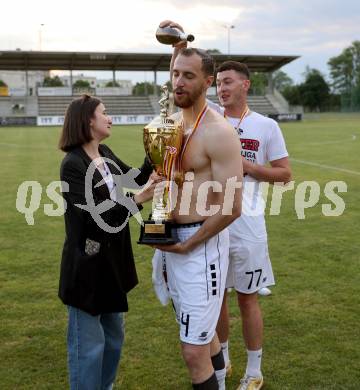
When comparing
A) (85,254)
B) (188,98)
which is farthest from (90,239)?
(188,98)

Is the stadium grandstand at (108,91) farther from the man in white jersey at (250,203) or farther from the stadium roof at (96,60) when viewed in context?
the man in white jersey at (250,203)

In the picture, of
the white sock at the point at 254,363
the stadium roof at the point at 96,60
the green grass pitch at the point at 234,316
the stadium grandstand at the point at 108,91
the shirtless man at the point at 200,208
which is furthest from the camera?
the stadium grandstand at the point at 108,91

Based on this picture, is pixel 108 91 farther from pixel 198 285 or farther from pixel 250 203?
pixel 198 285

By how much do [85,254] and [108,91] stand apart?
186ft

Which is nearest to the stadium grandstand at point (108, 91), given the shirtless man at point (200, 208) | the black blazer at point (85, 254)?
the black blazer at point (85, 254)

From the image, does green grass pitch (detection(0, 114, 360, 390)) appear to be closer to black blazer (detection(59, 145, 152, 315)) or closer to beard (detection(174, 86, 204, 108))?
black blazer (detection(59, 145, 152, 315))

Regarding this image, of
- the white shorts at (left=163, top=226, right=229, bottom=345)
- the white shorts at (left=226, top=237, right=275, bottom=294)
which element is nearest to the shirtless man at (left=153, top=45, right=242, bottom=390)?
the white shorts at (left=163, top=226, right=229, bottom=345)

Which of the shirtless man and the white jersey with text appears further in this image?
the white jersey with text

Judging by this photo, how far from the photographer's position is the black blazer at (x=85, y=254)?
3.03m

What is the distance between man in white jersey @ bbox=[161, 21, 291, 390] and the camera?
149 inches

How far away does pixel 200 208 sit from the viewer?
3047mm

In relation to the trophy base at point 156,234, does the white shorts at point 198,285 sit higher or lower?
lower

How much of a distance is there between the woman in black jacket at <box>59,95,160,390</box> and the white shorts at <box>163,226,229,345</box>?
0.35 meters

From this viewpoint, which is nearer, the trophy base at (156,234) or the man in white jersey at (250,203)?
the trophy base at (156,234)
